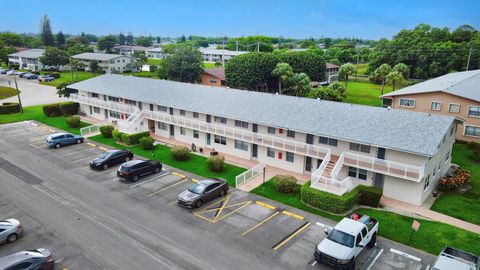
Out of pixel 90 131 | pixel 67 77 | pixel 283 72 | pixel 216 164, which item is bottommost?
pixel 216 164

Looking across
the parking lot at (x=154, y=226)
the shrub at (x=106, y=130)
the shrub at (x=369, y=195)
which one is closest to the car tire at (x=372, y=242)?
the parking lot at (x=154, y=226)

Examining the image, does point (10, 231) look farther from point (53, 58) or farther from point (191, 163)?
point (53, 58)

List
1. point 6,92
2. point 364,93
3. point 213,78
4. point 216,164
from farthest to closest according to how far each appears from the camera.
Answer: point 213,78, point 6,92, point 364,93, point 216,164

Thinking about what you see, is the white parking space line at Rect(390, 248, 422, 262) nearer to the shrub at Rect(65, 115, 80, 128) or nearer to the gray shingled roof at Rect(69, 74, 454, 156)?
the gray shingled roof at Rect(69, 74, 454, 156)

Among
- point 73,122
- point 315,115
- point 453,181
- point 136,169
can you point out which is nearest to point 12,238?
point 136,169

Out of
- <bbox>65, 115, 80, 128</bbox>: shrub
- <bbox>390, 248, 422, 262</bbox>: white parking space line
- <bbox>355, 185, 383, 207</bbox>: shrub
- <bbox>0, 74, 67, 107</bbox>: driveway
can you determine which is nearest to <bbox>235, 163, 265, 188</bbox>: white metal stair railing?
<bbox>355, 185, 383, 207</bbox>: shrub

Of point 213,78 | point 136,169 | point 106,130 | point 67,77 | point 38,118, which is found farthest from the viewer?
point 67,77
